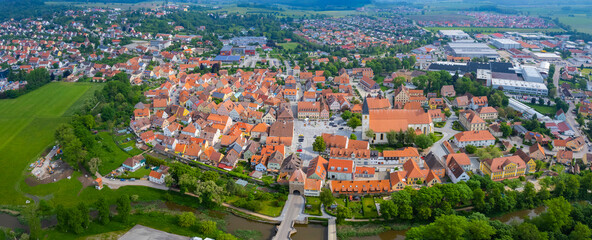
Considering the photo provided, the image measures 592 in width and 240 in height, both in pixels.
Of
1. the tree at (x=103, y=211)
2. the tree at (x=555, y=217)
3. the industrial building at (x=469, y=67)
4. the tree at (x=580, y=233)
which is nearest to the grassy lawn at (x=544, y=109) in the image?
the industrial building at (x=469, y=67)

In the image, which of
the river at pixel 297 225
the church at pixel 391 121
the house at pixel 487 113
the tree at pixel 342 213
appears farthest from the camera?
the house at pixel 487 113

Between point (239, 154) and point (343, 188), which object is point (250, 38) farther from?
point (343, 188)

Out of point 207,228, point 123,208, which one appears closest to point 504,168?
point 207,228

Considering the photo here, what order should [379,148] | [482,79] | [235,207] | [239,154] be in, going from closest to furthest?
1. [235,207]
2. [239,154]
3. [379,148]
4. [482,79]

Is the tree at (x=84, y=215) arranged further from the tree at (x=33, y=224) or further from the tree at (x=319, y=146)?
the tree at (x=319, y=146)

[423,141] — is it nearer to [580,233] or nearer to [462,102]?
[580,233]

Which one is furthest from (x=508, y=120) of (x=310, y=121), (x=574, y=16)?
(x=574, y=16)
